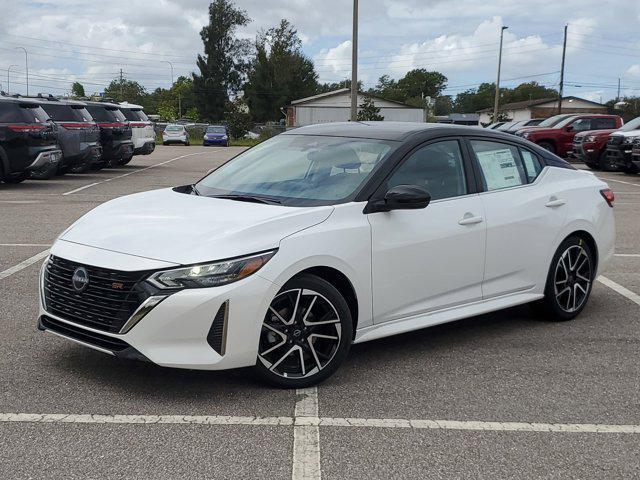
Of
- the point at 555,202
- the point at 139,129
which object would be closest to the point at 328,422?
the point at 555,202

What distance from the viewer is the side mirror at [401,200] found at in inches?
183

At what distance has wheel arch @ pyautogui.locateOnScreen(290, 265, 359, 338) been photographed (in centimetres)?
445

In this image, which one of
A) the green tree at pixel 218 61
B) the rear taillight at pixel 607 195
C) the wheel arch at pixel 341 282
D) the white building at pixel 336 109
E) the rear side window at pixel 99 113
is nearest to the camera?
the wheel arch at pixel 341 282

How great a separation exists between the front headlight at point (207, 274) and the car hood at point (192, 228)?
0.04 metres

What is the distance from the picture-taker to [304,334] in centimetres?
440

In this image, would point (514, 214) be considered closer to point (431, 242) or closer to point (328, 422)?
point (431, 242)

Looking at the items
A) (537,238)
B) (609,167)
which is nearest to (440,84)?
(609,167)

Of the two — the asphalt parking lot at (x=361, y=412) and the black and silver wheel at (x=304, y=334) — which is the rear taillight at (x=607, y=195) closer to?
the asphalt parking lot at (x=361, y=412)

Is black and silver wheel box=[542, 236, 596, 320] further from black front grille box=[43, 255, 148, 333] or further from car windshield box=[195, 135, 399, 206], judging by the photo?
black front grille box=[43, 255, 148, 333]

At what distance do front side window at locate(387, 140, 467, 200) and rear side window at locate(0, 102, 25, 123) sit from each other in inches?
479

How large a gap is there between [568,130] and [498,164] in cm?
2442

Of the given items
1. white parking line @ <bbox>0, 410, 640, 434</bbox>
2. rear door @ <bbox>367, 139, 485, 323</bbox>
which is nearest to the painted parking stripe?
white parking line @ <bbox>0, 410, 640, 434</bbox>

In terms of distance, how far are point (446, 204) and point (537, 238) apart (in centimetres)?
98

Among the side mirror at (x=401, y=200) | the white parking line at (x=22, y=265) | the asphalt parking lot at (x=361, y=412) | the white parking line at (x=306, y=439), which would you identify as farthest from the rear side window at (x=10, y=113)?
the white parking line at (x=306, y=439)
